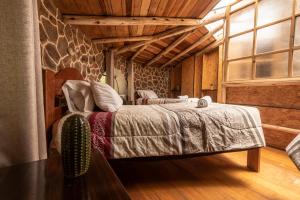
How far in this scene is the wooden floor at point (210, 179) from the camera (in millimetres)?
1580

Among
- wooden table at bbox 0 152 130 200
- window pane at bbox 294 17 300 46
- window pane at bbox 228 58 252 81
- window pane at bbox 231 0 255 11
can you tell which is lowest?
wooden table at bbox 0 152 130 200

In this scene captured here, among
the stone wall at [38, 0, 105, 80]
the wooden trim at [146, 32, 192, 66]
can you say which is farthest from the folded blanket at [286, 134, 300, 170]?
the wooden trim at [146, 32, 192, 66]

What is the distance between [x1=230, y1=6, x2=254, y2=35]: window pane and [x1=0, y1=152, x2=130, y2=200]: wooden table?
3617 millimetres

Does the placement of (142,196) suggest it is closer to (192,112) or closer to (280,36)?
(192,112)

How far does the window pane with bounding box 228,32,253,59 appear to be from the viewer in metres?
A: 3.28

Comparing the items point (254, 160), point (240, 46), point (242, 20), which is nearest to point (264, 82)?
point (240, 46)

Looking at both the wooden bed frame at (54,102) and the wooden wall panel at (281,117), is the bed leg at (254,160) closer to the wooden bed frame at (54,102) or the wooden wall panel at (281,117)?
the wooden bed frame at (54,102)

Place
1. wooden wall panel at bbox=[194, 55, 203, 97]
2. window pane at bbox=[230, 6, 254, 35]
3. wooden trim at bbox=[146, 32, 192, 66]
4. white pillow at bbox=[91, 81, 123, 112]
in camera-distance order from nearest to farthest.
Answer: white pillow at bbox=[91, 81, 123, 112] < window pane at bbox=[230, 6, 254, 35] < wooden trim at bbox=[146, 32, 192, 66] < wooden wall panel at bbox=[194, 55, 203, 97]

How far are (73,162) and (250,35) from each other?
361cm

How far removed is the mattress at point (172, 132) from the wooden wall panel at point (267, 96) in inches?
53.6

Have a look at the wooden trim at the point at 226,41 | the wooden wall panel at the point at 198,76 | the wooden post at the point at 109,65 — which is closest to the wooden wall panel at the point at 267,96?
the wooden trim at the point at 226,41

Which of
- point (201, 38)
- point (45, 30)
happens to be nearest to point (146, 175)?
point (45, 30)

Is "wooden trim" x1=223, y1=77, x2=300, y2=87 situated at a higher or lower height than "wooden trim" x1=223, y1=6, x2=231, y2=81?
lower

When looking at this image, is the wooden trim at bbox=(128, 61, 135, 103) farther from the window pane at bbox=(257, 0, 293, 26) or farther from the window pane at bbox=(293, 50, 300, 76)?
the window pane at bbox=(293, 50, 300, 76)
